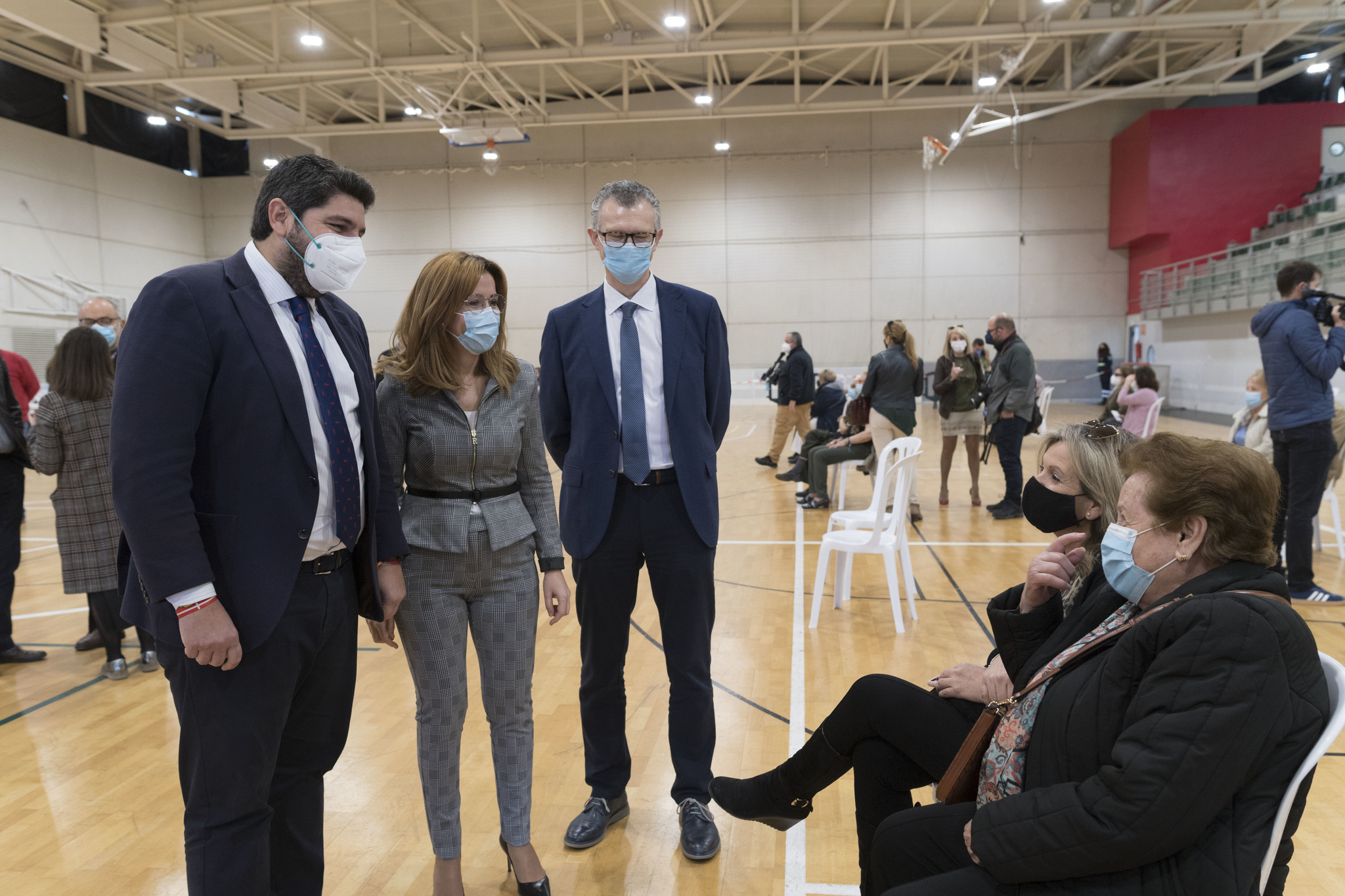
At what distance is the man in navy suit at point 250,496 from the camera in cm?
142

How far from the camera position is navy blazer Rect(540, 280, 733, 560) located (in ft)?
7.50

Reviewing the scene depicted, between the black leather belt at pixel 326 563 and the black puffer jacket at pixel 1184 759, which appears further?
the black leather belt at pixel 326 563

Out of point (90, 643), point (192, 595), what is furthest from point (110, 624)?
point (192, 595)

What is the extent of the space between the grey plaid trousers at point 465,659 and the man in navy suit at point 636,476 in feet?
0.85

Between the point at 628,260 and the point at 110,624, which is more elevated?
the point at 628,260

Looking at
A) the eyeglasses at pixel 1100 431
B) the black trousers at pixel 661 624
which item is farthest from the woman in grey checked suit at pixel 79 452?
the eyeglasses at pixel 1100 431

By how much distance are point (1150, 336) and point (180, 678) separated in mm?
21316

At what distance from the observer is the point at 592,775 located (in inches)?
97.2

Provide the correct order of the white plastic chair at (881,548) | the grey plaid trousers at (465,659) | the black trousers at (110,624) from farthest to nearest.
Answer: the white plastic chair at (881,548) < the black trousers at (110,624) < the grey plaid trousers at (465,659)

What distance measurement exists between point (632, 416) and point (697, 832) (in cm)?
115

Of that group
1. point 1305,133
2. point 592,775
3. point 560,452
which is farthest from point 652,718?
point 1305,133

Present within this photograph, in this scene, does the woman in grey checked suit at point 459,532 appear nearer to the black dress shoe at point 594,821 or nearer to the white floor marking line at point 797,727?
the black dress shoe at point 594,821

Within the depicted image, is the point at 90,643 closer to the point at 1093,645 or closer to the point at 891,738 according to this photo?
the point at 891,738

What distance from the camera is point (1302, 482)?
458 centimetres
